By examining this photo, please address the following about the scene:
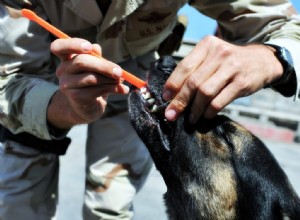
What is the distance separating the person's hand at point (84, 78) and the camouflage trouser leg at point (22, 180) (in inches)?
21.6

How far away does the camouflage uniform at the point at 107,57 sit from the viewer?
79.3 inches

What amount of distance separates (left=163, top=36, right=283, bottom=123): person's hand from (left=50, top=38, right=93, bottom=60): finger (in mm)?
291

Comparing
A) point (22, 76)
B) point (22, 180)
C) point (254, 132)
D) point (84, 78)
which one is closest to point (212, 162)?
point (84, 78)

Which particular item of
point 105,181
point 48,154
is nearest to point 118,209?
point 105,181

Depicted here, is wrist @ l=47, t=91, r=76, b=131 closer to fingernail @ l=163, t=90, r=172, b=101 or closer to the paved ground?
fingernail @ l=163, t=90, r=172, b=101

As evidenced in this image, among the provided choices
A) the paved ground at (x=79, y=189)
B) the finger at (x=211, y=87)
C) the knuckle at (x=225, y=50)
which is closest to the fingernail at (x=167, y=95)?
the finger at (x=211, y=87)

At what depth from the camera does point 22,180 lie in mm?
2336

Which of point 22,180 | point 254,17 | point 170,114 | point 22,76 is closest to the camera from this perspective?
point 170,114

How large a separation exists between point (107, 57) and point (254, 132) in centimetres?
427

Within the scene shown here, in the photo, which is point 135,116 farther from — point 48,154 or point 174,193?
point 48,154

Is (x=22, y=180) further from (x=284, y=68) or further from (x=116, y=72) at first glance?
(x=284, y=68)

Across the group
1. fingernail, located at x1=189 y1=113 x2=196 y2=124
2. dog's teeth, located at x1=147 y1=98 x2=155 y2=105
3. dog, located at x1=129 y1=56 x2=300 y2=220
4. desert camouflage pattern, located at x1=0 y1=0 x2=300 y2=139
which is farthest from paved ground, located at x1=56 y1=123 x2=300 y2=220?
fingernail, located at x1=189 y1=113 x2=196 y2=124

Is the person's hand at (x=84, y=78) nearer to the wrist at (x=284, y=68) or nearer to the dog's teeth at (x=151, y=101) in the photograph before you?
the dog's teeth at (x=151, y=101)

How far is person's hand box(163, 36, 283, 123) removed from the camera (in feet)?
5.06
